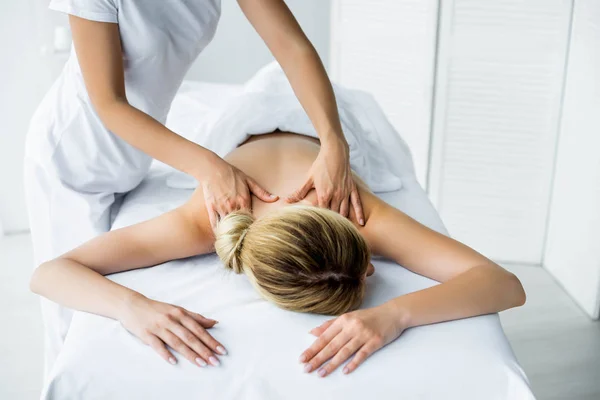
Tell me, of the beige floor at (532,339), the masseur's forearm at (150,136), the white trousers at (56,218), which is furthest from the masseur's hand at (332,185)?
the beige floor at (532,339)

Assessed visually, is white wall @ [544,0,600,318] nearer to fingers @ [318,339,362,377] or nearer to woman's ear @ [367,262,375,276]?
woman's ear @ [367,262,375,276]

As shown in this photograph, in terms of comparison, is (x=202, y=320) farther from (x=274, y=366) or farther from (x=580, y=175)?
(x=580, y=175)

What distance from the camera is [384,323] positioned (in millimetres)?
1337

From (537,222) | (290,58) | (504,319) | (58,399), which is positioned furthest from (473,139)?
(58,399)

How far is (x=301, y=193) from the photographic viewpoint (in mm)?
1629

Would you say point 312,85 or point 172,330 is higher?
point 312,85

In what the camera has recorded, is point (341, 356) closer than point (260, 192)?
Yes

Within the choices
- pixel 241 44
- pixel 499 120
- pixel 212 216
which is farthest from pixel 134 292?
pixel 241 44

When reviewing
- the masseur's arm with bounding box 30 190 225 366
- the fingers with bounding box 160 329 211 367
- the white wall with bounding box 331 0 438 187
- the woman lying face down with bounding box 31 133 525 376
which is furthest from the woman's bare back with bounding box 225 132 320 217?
the white wall with bounding box 331 0 438 187

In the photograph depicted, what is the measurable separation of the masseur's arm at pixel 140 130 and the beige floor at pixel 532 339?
38.5 inches

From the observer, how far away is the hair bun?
4.84ft

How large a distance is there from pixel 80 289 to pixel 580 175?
2027 millimetres

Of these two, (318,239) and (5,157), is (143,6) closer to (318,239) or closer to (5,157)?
(318,239)

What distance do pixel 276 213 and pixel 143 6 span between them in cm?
65
